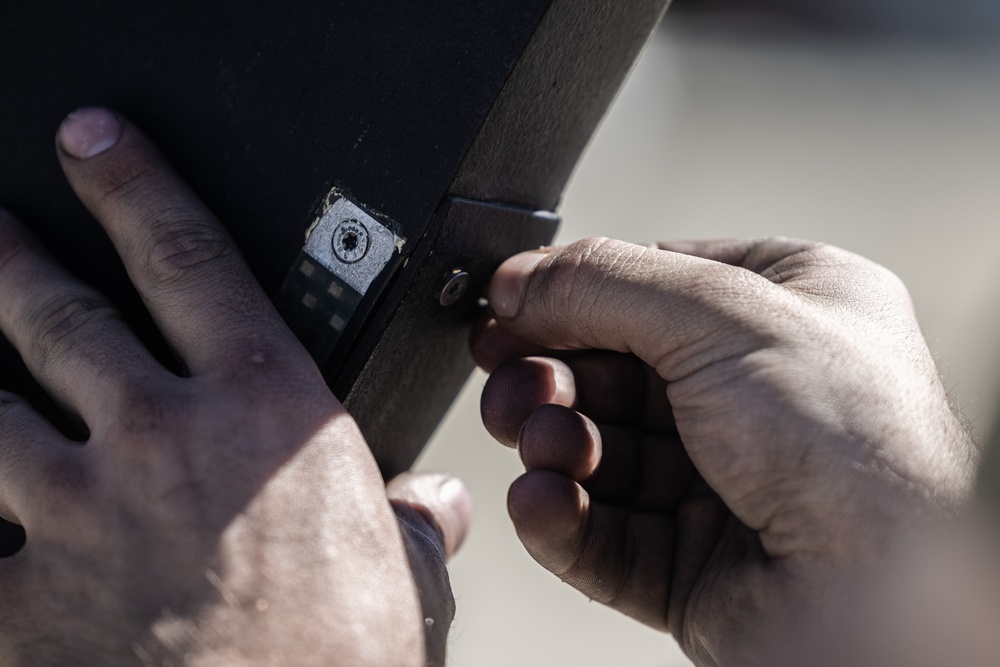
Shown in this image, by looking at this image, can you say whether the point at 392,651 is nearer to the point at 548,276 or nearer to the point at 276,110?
the point at 548,276

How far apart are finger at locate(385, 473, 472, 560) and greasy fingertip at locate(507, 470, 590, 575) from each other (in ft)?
0.65

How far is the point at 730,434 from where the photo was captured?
39.1 inches

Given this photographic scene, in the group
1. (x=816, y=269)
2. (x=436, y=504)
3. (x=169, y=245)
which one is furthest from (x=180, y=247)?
(x=816, y=269)

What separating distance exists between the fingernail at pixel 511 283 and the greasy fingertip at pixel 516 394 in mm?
147

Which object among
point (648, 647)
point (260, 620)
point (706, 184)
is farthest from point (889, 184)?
point (260, 620)

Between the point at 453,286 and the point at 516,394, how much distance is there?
252 mm

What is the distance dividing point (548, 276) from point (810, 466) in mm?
427

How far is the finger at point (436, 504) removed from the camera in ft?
4.41

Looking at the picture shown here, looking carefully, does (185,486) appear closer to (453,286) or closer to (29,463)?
(29,463)

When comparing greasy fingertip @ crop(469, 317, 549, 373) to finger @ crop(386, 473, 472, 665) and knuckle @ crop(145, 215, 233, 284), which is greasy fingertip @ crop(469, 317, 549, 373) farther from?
knuckle @ crop(145, 215, 233, 284)

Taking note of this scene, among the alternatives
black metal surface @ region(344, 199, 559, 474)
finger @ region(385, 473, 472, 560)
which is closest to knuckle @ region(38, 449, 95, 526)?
black metal surface @ region(344, 199, 559, 474)

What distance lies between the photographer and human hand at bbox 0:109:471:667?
866mm

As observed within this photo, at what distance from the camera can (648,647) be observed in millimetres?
2352

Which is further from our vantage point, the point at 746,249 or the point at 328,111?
the point at 746,249
